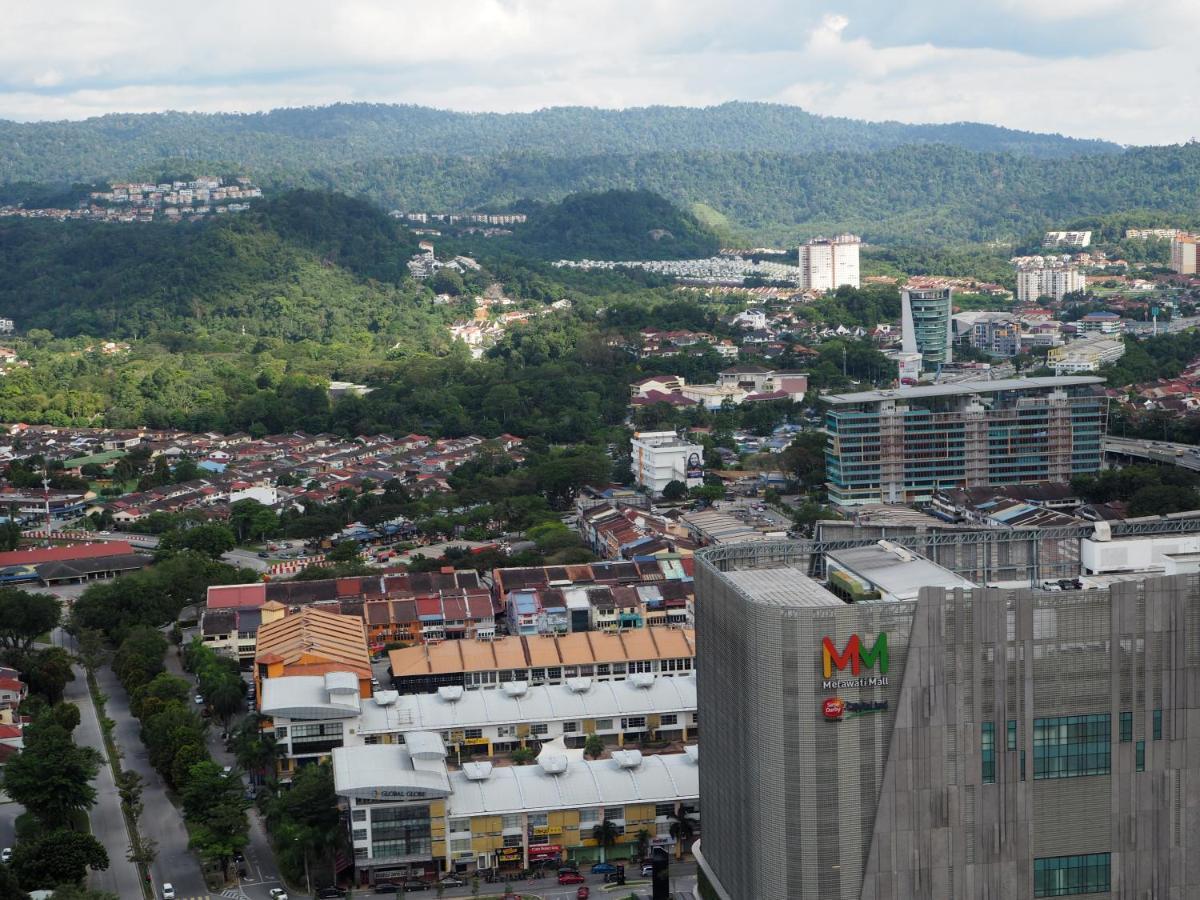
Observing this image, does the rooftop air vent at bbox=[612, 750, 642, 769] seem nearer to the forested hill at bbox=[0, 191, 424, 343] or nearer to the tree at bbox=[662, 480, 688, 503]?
the tree at bbox=[662, 480, 688, 503]

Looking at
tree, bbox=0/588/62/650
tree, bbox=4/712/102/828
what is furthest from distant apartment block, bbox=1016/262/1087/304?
tree, bbox=4/712/102/828

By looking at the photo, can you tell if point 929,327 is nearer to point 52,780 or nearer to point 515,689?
point 515,689

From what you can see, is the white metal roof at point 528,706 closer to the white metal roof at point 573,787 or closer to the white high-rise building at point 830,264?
the white metal roof at point 573,787

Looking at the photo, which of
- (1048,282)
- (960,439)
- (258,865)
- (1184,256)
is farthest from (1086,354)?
(258,865)

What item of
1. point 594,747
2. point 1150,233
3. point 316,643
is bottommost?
point 594,747

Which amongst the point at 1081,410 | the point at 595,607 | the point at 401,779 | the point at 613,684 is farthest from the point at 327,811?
the point at 1081,410

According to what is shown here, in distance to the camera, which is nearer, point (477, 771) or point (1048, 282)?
point (477, 771)

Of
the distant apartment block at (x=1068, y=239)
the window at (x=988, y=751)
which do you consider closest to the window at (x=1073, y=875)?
the window at (x=988, y=751)

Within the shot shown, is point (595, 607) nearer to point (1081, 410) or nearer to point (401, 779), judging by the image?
point (401, 779)

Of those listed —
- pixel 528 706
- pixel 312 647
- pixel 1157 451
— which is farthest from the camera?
pixel 1157 451
